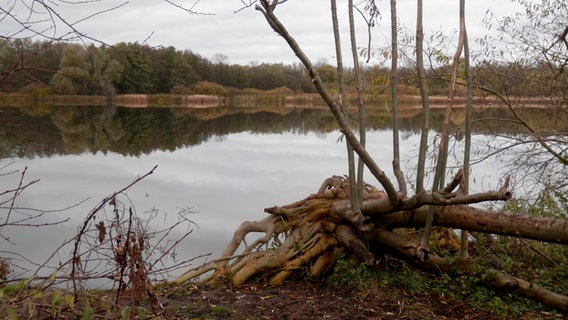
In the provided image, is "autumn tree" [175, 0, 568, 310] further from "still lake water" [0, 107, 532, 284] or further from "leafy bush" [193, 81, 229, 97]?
"leafy bush" [193, 81, 229, 97]

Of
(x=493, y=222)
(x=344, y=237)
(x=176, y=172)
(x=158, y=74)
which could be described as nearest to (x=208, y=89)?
(x=158, y=74)

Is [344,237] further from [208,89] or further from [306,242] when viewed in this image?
[208,89]

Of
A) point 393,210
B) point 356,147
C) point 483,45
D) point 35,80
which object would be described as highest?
point 483,45

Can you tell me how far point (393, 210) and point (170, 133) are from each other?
22.9 meters

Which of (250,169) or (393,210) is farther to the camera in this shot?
(250,169)

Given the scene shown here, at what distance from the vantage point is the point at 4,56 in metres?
3.44

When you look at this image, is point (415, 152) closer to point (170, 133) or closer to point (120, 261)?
point (120, 261)

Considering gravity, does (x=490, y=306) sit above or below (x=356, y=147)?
below

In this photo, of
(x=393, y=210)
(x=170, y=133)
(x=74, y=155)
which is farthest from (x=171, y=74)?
(x=393, y=210)

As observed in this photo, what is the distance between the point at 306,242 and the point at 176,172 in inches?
416

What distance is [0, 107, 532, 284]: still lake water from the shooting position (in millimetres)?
8594

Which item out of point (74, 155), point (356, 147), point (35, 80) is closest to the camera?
point (35, 80)

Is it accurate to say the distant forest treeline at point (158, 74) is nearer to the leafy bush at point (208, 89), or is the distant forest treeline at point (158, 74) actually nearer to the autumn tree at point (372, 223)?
the leafy bush at point (208, 89)

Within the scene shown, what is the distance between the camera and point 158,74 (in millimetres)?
50344
